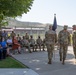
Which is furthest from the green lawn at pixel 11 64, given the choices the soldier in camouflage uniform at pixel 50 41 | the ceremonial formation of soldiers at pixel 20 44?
the ceremonial formation of soldiers at pixel 20 44

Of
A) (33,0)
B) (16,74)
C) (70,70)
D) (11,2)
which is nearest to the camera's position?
(16,74)

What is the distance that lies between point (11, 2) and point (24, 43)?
342cm

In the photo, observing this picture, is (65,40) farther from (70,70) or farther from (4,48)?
(4,48)

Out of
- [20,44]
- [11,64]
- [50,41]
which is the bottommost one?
[11,64]

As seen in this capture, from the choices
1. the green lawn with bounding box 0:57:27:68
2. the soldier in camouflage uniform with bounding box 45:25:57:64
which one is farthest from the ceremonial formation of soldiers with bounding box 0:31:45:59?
the soldier in camouflage uniform with bounding box 45:25:57:64

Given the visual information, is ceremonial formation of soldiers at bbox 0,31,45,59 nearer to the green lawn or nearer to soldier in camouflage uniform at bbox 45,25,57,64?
the green lawn

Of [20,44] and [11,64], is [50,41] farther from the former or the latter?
[20,44]

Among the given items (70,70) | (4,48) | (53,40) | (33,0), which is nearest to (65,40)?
(53,40)

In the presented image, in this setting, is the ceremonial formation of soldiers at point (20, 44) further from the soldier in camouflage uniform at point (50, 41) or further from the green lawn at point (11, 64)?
the soldier in camouflage uniform at point (50, 41)

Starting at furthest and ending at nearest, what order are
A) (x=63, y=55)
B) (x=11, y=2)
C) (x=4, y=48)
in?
1. (x=11, y=2)
2. (x=4, y=48)
3. (x=63, y=55)

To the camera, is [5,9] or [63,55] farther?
[5,9]

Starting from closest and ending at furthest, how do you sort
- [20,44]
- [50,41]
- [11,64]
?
1. [11,64]
2. [50,41]
3. [20,44]

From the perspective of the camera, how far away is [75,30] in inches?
575

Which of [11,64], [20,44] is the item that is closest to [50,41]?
[11,64]
